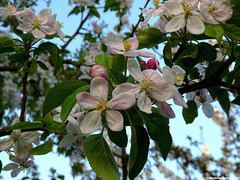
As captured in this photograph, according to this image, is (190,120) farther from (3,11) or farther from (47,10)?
(3,11)

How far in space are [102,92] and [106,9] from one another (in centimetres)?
270

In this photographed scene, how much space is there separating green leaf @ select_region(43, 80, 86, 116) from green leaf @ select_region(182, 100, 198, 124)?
1.69ft

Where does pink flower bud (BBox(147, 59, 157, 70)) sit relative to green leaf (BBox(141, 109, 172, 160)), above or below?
above

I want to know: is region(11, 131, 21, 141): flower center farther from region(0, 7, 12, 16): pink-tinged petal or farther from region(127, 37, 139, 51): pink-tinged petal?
region(127, 37, 139, 51): pink-tinged petal

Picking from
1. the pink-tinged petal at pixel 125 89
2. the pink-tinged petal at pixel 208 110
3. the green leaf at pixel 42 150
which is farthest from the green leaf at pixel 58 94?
the pink-tinged petal at pixel 208 110

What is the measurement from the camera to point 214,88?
1.01m

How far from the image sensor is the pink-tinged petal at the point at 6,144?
1.05m

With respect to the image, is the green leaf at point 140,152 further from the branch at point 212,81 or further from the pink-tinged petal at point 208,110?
the pink-tinged petal at point 208,110

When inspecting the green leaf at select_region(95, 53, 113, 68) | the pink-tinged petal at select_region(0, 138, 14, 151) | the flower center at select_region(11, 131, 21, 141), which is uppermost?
the green leaf at select_region(95, 53, 113, 68)

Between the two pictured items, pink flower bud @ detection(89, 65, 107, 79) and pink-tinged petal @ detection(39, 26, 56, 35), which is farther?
pink-tinged petal @ detection(39, 26, 56, 35)

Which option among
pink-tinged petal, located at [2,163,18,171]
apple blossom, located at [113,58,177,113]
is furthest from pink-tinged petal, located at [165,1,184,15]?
pink-tinged petal, located at [2,163,18,171]

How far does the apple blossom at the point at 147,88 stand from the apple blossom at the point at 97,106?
0.04m

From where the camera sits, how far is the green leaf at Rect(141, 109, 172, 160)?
79 cm

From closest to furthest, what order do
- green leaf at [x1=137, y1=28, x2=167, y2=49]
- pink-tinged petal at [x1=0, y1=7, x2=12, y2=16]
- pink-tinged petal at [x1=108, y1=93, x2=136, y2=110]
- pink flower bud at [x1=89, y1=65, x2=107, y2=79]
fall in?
pink-tinged petal at [x1=108, y1=93, x2=136, y2=110], pink flower bud at [x1=89, y1=65, x2=107, y2=79], green leaf at [x1=137, y1=28, x2=167, y2=49], pink-tinged petal at [x1=0, y1=7, x2=12, y2=16]
